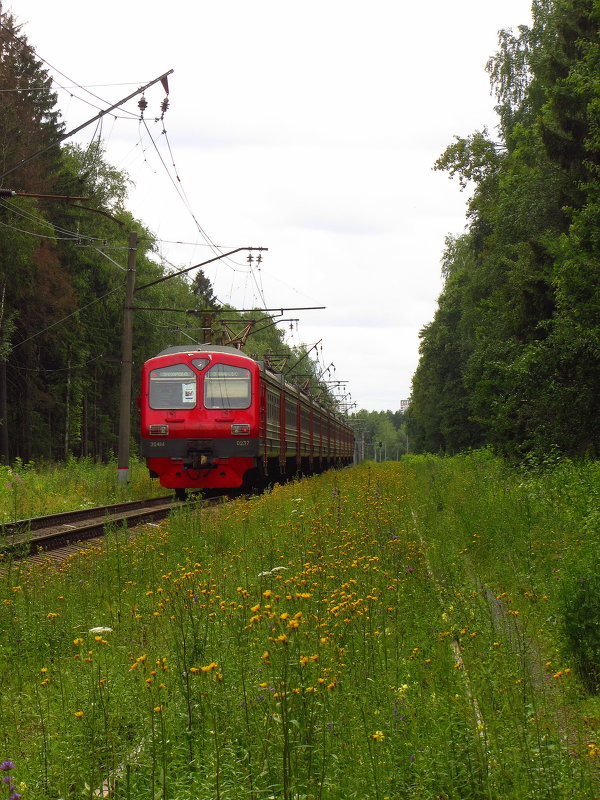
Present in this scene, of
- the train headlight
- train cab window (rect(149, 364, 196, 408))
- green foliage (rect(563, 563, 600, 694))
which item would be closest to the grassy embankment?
green foliage (rect(563, 563, 600, 694))

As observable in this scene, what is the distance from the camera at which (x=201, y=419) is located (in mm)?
19859

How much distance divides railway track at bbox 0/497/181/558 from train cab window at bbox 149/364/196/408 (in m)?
2.60

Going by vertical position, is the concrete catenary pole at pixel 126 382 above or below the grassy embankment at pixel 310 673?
above

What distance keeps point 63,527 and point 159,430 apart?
647cm

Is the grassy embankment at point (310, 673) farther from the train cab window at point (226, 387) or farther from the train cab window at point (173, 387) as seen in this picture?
the train cab window at point (173, 387)

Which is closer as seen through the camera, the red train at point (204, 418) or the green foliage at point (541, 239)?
the green foliage at point (541, 239)

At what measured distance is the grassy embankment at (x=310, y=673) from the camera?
11.6 ft

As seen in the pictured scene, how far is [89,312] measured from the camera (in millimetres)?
45156

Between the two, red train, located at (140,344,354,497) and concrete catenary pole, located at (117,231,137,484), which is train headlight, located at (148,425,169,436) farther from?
concrete catenary pole, located at (117,231,137,484)

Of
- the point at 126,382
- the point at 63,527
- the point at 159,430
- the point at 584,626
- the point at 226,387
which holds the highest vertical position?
the point at 126,382

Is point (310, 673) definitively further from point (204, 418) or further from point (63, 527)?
point (204, 418)

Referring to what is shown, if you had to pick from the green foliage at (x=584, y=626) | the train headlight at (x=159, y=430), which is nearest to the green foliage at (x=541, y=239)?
the train headlight at (x=159, y=430)

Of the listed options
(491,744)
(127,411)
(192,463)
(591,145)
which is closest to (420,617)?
(491,744)

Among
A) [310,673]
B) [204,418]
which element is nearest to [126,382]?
[204,418]
